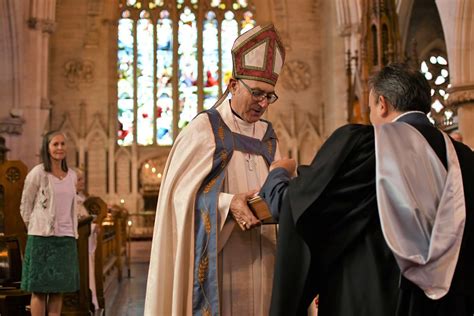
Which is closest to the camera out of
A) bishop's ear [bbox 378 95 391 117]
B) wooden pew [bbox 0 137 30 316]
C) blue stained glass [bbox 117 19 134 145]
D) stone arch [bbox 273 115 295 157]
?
bishop's ear [bbox 378 95 391 117]

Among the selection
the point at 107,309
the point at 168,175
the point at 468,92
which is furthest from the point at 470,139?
the point at 168,175

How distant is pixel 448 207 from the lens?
2199 mm

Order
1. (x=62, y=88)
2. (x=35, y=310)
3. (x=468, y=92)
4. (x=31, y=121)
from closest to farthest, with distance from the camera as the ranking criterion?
(x=35, y=310) < (x=468, y=92) < (x=31, y=121) < (x=62, y=88)

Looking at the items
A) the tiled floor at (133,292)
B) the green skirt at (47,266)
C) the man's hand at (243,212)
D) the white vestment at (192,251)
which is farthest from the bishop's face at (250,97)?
the tiled floor at (133,292)

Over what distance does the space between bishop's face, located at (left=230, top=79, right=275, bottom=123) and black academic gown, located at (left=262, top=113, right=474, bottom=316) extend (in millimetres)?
896

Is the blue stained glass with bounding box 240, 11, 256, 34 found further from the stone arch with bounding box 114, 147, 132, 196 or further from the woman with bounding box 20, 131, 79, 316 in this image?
the woman with bounding box 20, 131, 79, 316

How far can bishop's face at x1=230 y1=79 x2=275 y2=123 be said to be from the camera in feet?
10.3

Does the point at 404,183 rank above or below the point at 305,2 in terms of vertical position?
below

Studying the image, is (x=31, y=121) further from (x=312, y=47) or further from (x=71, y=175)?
(x=71, y=175)

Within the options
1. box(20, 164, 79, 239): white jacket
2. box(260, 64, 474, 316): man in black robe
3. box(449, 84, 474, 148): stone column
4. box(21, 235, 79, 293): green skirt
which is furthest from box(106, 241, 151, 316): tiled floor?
box(260, 64, 474, 316): man in black robe

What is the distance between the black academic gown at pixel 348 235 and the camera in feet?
7.32

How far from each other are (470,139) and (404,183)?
6.73m

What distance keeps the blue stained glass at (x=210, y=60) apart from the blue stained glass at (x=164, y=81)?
0.91 metres

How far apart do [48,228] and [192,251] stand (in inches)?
98.8
